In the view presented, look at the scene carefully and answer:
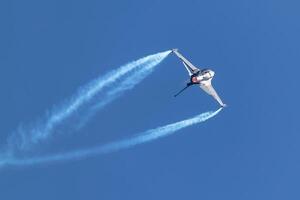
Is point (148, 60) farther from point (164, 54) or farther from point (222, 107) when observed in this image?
point (222, 107)

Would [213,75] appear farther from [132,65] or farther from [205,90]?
[132,65]

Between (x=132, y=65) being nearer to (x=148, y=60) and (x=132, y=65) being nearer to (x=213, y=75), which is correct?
(x=148, y=60)

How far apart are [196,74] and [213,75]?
10.7 ft

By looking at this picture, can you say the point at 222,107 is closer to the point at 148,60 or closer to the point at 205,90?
the point at 205,90

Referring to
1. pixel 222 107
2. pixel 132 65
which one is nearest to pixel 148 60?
pixel 132 65

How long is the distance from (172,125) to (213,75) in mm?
8985

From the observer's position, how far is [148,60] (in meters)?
149

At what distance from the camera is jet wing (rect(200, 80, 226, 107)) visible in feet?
497

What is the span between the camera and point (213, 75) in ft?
499

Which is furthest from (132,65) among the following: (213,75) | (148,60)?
(213,75)

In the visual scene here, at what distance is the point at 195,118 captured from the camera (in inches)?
5940

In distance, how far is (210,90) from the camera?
153 metres

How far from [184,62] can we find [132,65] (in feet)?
23.3

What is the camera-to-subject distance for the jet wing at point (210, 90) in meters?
152
